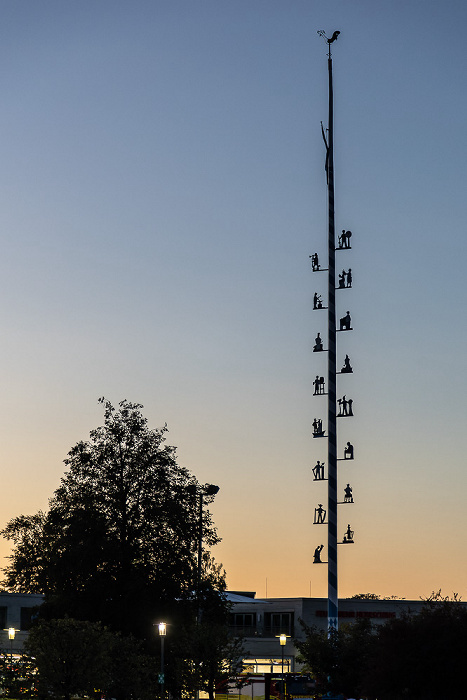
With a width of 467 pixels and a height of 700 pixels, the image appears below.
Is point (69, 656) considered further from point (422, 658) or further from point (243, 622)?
point (243, 622)

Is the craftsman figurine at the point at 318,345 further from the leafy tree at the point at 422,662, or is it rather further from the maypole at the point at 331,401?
the leafy tree at the point at 422,662

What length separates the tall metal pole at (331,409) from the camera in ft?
191

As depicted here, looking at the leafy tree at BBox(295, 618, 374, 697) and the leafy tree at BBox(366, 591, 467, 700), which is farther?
the leafy tree at BBox(295, 618, 374, 697)

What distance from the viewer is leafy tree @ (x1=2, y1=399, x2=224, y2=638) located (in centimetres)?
6575

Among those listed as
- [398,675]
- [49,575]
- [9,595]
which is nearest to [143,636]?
[49,575]

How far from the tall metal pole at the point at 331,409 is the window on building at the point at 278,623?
4500 centimetres

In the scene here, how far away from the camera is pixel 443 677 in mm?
39031

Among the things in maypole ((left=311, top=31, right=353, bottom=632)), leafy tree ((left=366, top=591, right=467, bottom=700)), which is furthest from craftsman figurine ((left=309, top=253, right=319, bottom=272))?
leafy tree ((left=366, top=591, right=467, bottom=700))

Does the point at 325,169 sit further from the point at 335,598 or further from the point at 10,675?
the point at 10,675

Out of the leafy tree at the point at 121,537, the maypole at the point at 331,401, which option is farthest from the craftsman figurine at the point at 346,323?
the leafy tree at the point at 121,537

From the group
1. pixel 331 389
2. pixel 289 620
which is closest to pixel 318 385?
pixel 331 389

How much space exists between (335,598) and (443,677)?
19.4 m

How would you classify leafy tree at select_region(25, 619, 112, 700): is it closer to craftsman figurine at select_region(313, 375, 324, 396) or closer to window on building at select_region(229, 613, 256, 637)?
craftsman figurine at select_region(313, 375, 324, 396)

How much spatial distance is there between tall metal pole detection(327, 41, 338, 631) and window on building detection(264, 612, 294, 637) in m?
45.0
